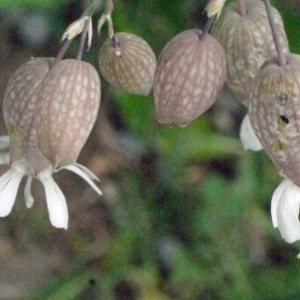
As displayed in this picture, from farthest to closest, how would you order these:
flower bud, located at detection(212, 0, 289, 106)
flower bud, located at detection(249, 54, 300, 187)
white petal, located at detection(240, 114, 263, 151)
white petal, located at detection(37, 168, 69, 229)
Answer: white petal, located at detection(240, 114, 263, 151), white petal, located at detection(37, 168, 69, 229), flower bud, located at detection(212, 0, 289, 106), flower bud, located at detection(249, 54, 300, 187)

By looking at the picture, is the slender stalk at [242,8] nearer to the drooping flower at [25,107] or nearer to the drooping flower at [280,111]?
the drooping flower at [280,111]

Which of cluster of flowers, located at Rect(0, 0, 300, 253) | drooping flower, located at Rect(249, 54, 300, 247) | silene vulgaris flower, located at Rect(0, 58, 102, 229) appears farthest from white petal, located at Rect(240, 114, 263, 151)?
silene vulgaris flower, located at Rect(0, 58, 102, 229)

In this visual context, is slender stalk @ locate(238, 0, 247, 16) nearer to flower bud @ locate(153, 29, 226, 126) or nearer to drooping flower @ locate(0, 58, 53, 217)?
flower bud @ locate(153, 29, 226, 126)

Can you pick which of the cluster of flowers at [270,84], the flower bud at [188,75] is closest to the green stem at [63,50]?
the flower bud at [188,75]

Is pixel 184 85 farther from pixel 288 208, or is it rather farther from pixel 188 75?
Answer: pixel 288 208

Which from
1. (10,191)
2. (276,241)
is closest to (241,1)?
(10,191)

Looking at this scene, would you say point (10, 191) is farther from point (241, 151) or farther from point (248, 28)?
point (241, 151)

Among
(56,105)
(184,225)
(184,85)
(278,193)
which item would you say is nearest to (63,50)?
(56,105)
